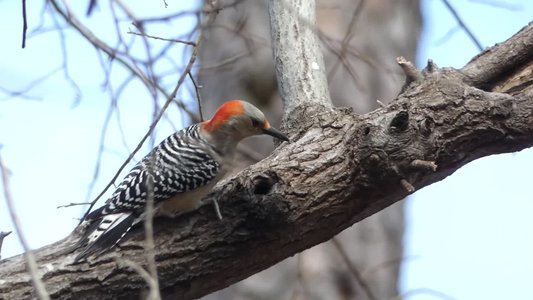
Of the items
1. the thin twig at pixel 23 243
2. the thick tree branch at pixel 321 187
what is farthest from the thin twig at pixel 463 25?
the thin twig at pixel 23 243

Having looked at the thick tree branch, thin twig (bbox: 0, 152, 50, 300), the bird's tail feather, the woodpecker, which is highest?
the woodpecker

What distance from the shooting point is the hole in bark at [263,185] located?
328 centimetres

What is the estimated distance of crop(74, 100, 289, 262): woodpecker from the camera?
3467 mm

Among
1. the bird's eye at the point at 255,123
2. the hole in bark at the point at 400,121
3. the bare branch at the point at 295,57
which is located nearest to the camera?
the hole in bark at the point at 400,121

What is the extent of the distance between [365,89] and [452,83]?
194 cm

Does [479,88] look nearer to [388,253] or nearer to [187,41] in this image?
[187,41]

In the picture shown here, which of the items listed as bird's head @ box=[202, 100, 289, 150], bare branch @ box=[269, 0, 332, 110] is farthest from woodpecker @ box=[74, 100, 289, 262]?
bare branch @ box=[269, 0, 332, 110]

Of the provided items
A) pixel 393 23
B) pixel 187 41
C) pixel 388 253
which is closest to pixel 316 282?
pixel 388 253

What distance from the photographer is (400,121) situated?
10.0 ft

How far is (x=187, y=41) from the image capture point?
3.18 metres

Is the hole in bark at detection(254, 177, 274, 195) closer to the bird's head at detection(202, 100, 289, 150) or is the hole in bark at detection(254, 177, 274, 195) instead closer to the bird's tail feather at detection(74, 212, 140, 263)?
the bird's tail feather at detection(74, 212, 140, 263)

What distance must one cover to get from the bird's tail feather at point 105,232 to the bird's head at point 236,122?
84cm

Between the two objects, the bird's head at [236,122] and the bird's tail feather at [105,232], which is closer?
the bird's tail feather at [105,232]

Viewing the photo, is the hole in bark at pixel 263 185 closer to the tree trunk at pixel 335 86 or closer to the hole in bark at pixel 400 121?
the hole in bark at pixel 400 121
